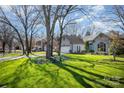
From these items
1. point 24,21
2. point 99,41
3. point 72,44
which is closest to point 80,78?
point 72,44

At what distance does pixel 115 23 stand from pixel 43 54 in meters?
1.35

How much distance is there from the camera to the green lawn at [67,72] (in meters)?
3.62

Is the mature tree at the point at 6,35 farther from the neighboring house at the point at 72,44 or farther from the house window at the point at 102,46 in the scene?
the house window at the point at 102,46

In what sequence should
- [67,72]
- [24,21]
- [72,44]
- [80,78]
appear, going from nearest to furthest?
[80,78] < [67,72] < [24,21] < [72,44]

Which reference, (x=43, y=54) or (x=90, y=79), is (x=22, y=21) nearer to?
(x=43, y=54)

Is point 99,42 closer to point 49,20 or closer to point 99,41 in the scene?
point 99,41

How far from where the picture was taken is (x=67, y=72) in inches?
149

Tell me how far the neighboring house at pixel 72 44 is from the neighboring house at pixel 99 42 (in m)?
0.12

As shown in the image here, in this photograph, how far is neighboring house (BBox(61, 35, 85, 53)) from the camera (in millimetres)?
3932

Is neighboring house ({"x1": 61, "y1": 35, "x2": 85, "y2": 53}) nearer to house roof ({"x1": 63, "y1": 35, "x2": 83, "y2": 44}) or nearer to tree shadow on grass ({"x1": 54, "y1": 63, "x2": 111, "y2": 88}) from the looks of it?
house roof ({"x1": 63, "y1": 35, "x2": 83, "y2": 44})

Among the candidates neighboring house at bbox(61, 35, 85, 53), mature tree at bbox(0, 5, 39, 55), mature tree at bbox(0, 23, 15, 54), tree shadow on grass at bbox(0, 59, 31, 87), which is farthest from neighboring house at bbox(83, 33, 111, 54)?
mature tree at bbox(0, 23, 15, 54)

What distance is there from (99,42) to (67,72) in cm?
80

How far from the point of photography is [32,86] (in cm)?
360

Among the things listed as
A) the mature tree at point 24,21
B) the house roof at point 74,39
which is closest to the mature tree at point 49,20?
the mature tree at point 24,21
